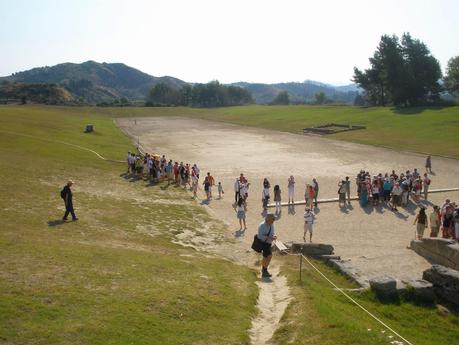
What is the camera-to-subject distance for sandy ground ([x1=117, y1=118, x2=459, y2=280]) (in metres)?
16.8

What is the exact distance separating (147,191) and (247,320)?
16.6 m

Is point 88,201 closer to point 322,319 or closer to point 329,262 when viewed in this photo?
point 329,262

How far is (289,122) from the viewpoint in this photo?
75.3 m

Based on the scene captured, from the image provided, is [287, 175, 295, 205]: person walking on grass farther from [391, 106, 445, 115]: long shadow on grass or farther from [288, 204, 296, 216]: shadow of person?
[391, 106, 445, 115]: long shadow on grass

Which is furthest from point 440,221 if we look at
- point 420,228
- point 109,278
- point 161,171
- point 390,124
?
point 390,124

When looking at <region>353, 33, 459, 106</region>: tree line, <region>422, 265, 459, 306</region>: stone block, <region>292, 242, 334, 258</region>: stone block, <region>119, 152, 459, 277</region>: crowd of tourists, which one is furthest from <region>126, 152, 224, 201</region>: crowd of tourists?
<region>353, 33, 459, 106</region>: tree line

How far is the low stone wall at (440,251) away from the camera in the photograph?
14.4 metres

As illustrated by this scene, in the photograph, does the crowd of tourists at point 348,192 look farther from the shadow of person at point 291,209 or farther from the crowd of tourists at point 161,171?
the shadow of person at point 291,209

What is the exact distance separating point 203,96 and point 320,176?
5145 inches

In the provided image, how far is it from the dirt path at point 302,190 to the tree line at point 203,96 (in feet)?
327

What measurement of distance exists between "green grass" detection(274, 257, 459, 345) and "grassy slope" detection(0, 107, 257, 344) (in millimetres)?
1040

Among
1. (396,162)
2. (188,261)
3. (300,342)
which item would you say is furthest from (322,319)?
(396,162)

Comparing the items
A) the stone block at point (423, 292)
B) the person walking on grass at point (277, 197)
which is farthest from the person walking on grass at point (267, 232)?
the person walking on grass at point (277, 197)

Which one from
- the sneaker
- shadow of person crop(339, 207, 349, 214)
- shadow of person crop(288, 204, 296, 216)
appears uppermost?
the sneaker
